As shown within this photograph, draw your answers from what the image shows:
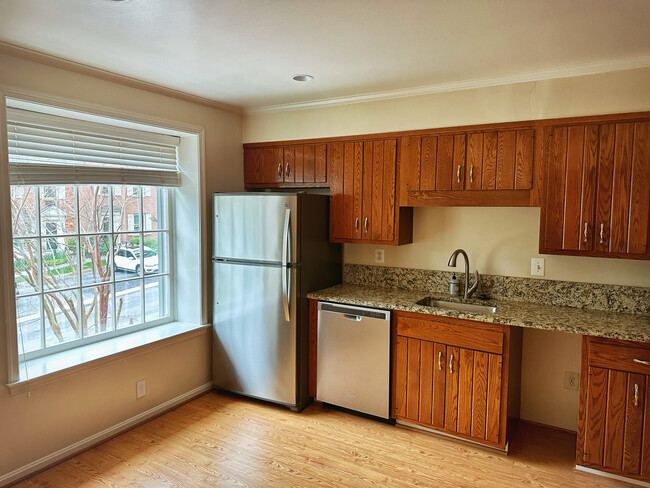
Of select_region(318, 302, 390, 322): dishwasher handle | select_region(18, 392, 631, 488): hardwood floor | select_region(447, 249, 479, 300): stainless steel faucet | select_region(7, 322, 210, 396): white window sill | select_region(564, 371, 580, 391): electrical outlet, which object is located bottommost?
select_region(18, 392, 631, 488): hardwood floor

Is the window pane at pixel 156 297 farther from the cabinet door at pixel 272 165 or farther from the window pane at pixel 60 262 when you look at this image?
the cabinet door at pixel 272 165

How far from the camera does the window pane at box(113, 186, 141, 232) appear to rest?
3.14 m

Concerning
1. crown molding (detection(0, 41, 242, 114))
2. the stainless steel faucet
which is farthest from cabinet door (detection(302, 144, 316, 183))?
the stainless steel faucet

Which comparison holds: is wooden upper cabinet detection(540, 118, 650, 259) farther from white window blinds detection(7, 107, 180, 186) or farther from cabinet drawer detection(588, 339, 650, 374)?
white window blinds detection(7, 107, 180, 186)

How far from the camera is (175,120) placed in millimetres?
3242

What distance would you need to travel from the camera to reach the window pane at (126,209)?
314 centimetres

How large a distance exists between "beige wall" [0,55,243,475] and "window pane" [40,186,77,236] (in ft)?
1.89

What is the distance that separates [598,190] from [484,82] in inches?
37.4

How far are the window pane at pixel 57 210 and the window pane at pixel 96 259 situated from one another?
0.14 meters

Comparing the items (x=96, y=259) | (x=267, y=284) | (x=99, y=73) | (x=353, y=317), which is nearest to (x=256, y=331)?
(x=267, y=284)

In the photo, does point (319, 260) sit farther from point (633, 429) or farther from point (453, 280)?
point (633, 429)

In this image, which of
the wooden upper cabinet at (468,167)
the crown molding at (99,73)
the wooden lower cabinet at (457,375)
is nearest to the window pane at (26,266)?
the crown molding at (99,73)

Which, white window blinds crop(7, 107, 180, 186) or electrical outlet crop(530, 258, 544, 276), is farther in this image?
electrical outlet crop(530, 258, 544, 276)

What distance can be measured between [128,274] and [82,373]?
0.78 metres
